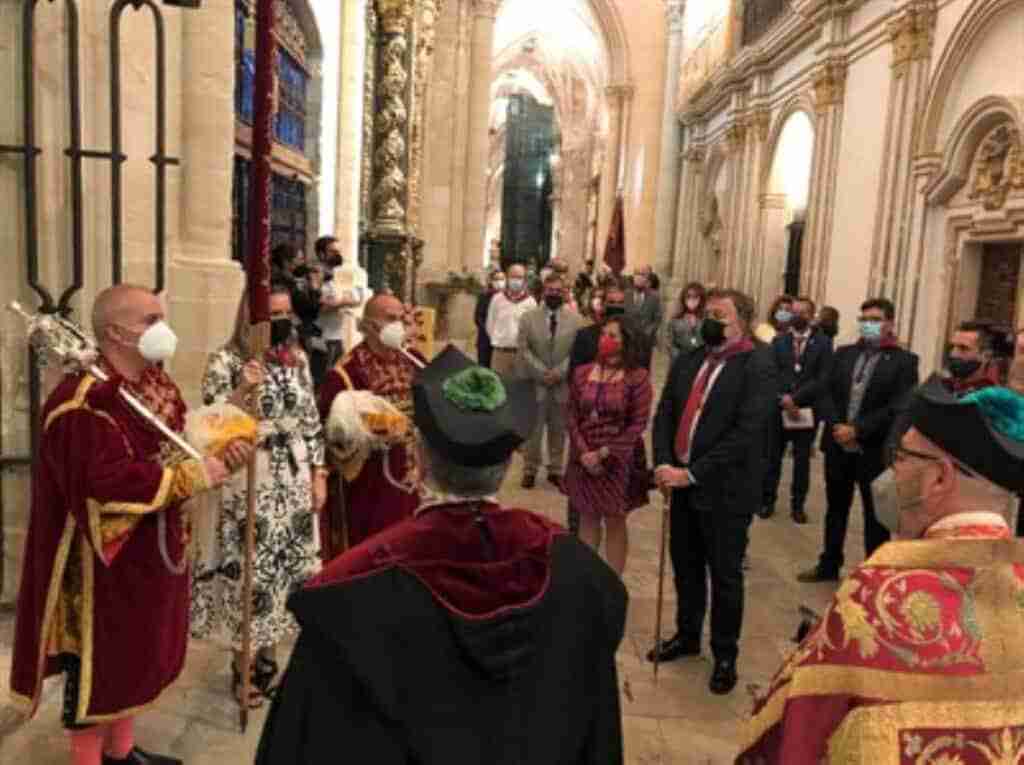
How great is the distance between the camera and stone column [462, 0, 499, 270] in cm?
1516

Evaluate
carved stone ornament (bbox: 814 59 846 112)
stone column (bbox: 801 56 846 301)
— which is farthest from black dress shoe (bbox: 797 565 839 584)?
carved stone ornament (bbox: 814 59 846 112)

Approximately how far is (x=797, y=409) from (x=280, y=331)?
454 cm

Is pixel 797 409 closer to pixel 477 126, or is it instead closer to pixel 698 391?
pixel 698 391

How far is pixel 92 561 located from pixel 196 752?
944 millimetres

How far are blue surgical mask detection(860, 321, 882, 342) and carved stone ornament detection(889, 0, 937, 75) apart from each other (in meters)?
5.71

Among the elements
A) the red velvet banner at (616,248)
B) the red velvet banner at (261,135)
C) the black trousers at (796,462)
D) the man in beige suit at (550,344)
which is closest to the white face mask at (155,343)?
the red velvet banner at (261,135)

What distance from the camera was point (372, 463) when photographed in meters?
Answer: 4.02

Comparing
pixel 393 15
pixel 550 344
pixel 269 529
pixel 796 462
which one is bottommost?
pixel 796 462

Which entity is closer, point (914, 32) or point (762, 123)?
point (914, 32)

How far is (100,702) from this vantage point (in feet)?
8.62

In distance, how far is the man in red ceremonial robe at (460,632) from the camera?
4.81 ft

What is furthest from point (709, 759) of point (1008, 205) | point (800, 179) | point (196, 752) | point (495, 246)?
point (495, 246)

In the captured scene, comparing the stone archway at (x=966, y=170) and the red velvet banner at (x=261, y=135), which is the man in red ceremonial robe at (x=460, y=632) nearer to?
the red velvet banner at (x=261, y=135)

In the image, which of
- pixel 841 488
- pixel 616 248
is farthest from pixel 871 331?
pixel 616 248
